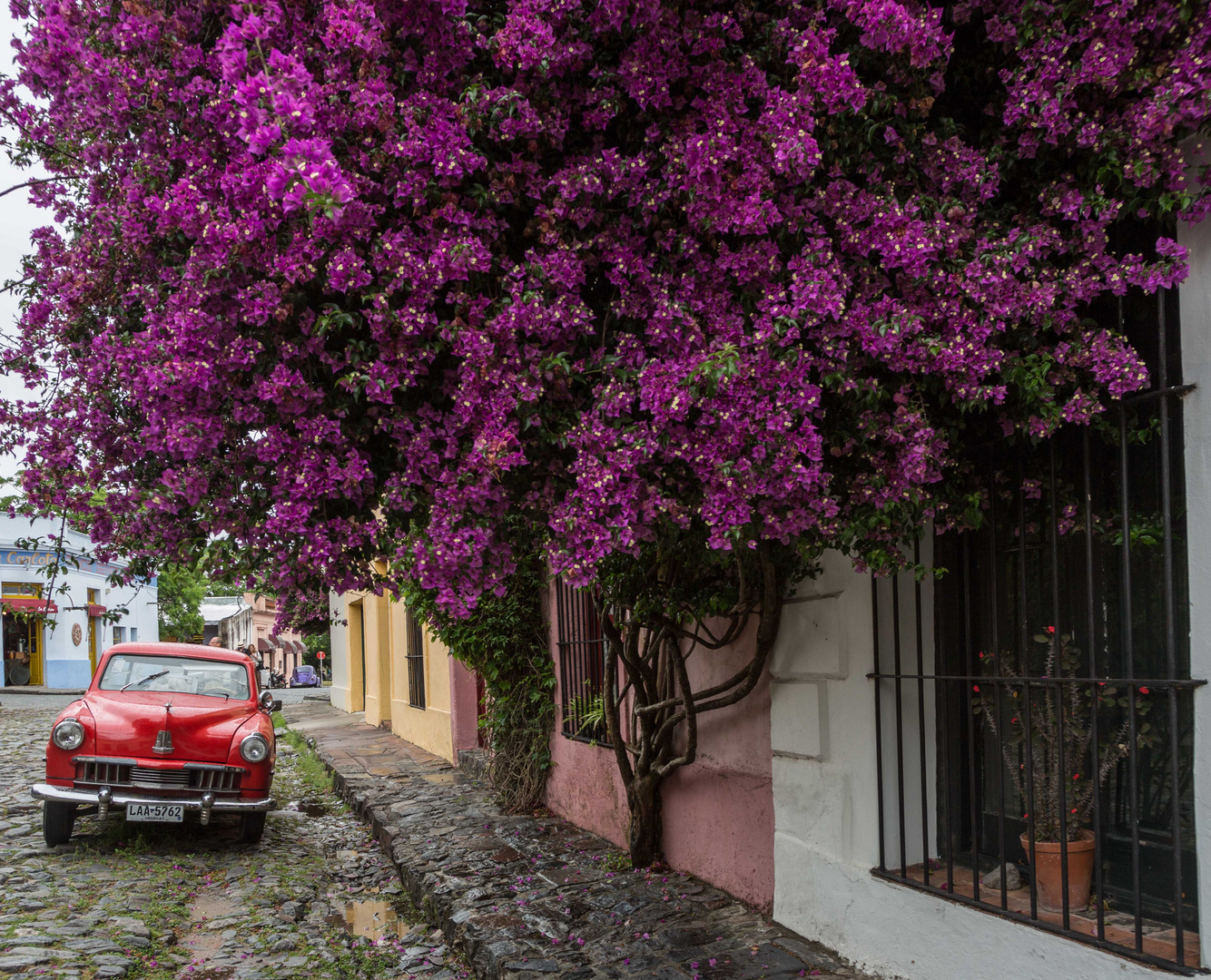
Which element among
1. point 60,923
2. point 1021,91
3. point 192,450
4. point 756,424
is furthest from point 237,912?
point 1021,91

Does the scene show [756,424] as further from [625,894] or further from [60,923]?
[60,923]

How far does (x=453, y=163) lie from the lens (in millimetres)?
3418

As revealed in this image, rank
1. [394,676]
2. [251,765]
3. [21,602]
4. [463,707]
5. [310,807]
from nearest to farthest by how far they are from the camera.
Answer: [251,765] → [310,807] → [463,707] → [394,676] → [21,602]

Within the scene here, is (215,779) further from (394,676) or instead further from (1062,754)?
(394,676)

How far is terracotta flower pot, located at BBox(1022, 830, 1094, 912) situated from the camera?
12.8 ft

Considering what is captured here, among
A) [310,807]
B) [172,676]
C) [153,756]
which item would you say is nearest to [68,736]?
[153,756]

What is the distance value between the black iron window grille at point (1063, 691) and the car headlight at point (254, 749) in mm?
5429

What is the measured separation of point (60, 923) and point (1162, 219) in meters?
6.63

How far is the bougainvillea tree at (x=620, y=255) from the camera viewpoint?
11.0ft

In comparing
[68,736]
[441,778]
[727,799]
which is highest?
[68,736]

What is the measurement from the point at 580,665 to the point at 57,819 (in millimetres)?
4227

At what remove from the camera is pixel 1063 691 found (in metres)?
4.01

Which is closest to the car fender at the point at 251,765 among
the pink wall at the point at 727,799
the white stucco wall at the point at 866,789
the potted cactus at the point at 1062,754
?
the pink wall at the point at 727,799

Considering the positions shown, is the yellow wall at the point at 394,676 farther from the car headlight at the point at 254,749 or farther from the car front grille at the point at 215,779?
the car front grille at the point at 215,779
